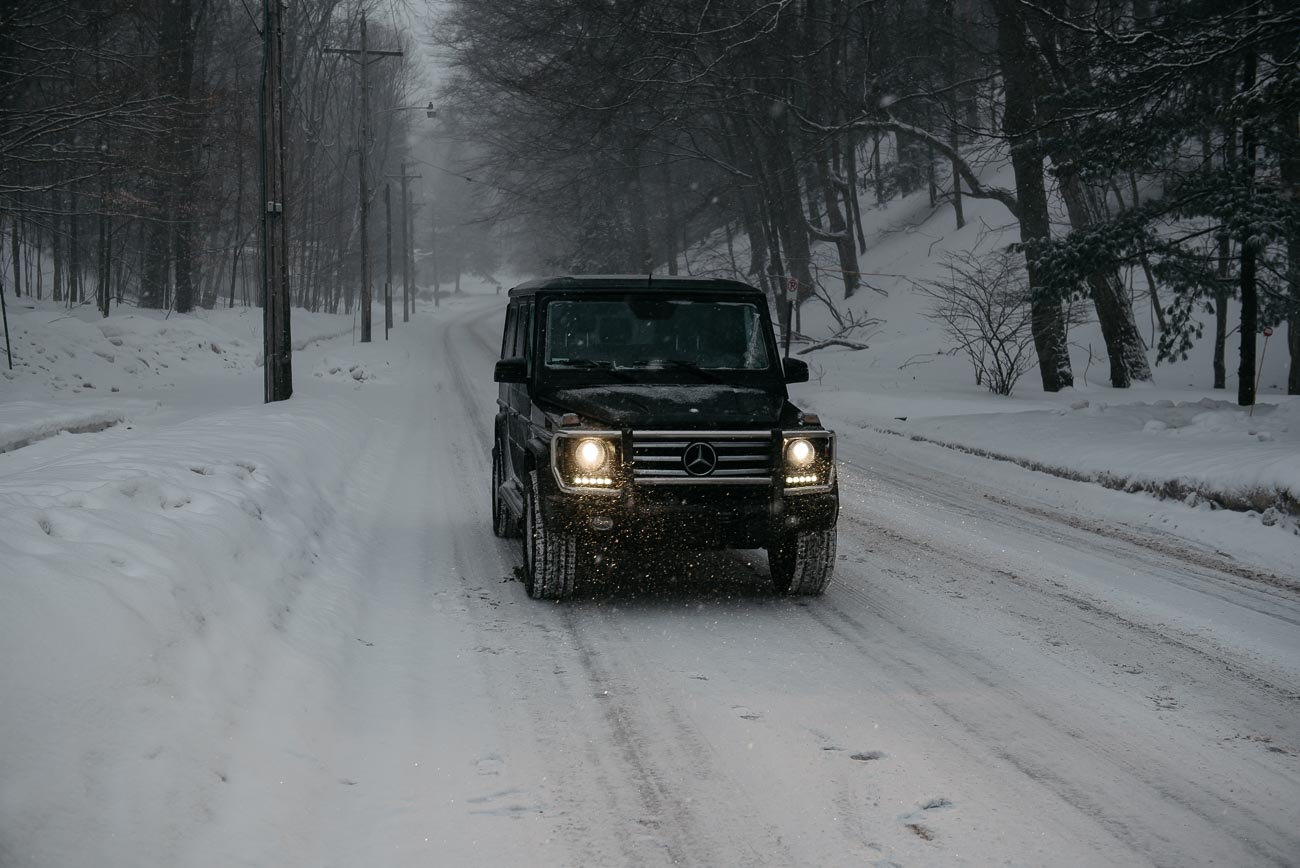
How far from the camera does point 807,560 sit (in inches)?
283

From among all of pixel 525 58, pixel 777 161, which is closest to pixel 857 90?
pixel 777 161

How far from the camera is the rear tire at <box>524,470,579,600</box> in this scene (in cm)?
699

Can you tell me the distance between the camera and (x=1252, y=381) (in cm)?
1568

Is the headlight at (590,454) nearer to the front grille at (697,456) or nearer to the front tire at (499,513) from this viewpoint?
the front grille at (697,456)

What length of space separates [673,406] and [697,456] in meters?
0.40

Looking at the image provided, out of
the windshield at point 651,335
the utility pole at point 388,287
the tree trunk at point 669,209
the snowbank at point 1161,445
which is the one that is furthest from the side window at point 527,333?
the utility pole at point 388,287

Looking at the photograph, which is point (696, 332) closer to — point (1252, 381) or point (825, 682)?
point (825, 682)

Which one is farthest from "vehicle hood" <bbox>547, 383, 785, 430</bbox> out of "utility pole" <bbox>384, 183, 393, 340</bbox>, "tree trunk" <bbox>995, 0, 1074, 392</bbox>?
"utility pole" <bbox>384, 183, 393, 340</bbox>

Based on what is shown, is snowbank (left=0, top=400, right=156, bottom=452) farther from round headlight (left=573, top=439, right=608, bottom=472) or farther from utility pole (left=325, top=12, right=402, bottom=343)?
utility pole (left=325, top=12, right=402, bottom=343)

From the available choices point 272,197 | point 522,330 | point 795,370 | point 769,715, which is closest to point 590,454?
point 795,370

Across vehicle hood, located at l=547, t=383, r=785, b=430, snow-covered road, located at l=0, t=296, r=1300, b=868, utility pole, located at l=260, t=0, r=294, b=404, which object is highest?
utility pole, located at l=260, t=0, r=294, b=404

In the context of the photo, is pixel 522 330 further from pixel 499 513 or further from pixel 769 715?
pixel 769 715

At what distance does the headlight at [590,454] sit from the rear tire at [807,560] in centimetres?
122

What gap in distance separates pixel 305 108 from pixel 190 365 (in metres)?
27.1
